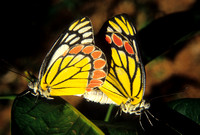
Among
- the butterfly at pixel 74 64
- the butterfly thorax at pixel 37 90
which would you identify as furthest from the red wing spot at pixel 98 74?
the butterfly thorax at pixel 37 90

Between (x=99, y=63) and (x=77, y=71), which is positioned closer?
(x=99, y=63)

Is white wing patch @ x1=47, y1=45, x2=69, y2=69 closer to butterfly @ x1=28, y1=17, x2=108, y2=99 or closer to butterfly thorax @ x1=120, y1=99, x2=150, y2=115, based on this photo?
butterfly @ x1=28, y1=17, x2=108, y2=99

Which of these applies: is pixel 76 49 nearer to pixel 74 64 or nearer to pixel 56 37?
pixel 74 64

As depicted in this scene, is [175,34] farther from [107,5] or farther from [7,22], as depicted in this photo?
[7,22]

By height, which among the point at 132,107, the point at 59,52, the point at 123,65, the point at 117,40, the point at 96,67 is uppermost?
the point at 59,52

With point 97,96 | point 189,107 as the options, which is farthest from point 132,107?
point 189,107

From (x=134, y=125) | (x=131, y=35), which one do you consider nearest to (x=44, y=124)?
(x=134, y=125)
